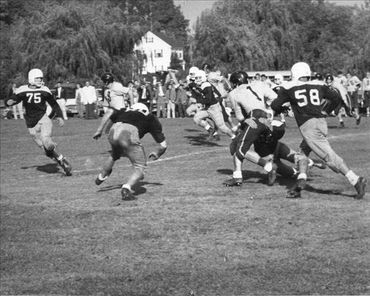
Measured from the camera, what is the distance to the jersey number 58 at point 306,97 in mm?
10930

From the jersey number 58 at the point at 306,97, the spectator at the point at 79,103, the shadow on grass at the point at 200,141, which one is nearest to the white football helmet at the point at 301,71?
the jersey number 58 at the point at 306,97

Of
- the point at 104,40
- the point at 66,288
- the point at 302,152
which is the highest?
the point at 104,40

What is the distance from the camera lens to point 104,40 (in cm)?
5188

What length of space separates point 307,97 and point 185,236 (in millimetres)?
3162

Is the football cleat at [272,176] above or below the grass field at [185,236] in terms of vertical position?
above

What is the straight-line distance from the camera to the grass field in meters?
7.57

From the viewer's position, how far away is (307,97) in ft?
35.9

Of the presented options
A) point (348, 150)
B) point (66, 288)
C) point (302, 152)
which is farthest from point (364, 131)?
point (66, 288)

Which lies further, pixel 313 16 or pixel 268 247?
pixel 313 16

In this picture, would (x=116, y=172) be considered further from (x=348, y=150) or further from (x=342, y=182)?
(x=348, y=150)

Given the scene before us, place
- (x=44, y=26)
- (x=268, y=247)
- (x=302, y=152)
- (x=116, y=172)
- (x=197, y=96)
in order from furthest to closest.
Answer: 1. (x=44, y=26)
2. (x=197, y=96)
3. (x=116, y=172)
4. (x=302, y=152)
5. (x=268, y=247)

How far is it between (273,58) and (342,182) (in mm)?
48361

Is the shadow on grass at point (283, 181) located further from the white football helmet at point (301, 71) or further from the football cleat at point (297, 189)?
the white football helmet at point (301, 71)

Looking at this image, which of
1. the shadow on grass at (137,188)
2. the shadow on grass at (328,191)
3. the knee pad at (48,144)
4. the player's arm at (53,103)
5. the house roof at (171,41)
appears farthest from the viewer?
the house roof at (171,41)
